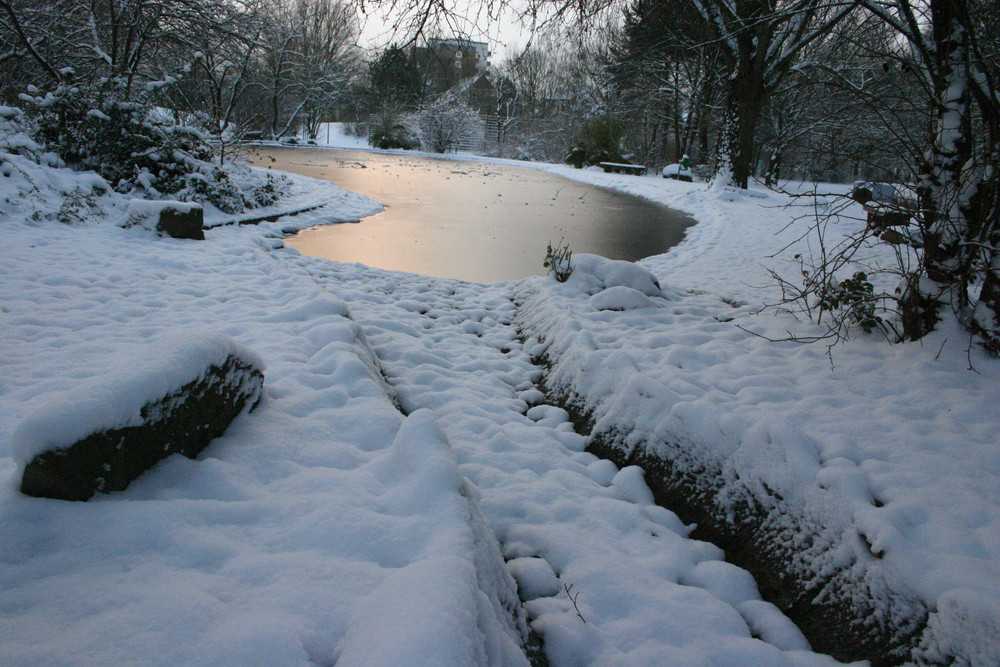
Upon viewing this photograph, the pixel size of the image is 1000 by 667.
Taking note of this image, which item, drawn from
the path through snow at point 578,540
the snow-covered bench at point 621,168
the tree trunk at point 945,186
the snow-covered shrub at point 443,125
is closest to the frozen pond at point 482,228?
the path through snow at point 578,540

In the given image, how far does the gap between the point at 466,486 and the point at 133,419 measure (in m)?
1.27

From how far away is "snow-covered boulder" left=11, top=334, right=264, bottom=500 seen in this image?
1653mm

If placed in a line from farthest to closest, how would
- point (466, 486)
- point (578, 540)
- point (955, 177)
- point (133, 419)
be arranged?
1. point (955, 177)
2. point (578, 540)
3. point (466, 486)
4. point (133, 419)

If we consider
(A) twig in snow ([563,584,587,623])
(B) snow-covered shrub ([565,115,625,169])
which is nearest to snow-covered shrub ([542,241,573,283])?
(A) twig in snow ([563,584,587,623])

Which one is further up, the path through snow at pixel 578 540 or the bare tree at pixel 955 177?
the bare tree at pixel 955 177

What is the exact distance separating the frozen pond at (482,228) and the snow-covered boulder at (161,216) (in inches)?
59.1

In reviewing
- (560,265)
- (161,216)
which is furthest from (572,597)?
(161,216)

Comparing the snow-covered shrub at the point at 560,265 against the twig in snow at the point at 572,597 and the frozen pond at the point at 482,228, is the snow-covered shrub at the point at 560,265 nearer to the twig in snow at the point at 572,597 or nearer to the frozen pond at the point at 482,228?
the frozen pond at the point at 482,228

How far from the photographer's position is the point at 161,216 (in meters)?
6.60

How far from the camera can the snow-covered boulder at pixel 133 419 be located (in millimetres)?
1653

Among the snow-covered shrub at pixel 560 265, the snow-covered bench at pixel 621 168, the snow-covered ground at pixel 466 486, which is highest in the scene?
the snow-covered bench at pixel 621 168

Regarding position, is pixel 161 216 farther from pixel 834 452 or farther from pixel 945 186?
pixel 945 186

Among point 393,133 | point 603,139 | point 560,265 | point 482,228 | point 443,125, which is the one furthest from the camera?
point 393,133

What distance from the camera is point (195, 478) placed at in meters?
1.99
